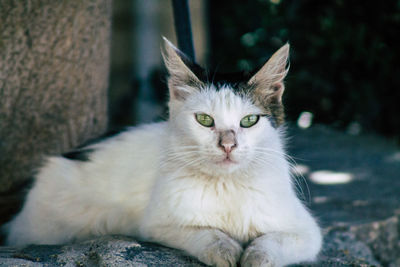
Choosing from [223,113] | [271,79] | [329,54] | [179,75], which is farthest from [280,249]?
[329,54]

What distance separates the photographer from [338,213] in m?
3.67

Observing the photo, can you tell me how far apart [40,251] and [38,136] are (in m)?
1.17

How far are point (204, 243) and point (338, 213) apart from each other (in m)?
1.89

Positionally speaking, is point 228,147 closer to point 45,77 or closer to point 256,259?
point 256,259

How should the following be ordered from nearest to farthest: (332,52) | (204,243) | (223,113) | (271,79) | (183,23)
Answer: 1. (204,243)
2. (223,113)
3. (271,79)
4. (183,23)
5. (332,52)

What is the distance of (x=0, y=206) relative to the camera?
325 cm

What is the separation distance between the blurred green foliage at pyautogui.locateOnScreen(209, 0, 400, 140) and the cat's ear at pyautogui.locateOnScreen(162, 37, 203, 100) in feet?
7.91

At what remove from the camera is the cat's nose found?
2174 mm

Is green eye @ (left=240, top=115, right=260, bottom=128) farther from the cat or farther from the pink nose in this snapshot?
the pink nose

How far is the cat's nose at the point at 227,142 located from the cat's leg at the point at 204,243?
41 centimetres

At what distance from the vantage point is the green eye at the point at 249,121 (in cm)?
235

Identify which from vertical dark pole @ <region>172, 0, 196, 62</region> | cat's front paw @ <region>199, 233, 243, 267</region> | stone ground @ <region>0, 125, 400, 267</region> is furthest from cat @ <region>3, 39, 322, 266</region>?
vertical dark pole @ <region>172, 0, 196, 62</region>

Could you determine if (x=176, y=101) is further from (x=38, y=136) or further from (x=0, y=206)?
(x=0, y=206)

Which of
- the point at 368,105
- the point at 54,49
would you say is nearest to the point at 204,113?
the point at 54,49
